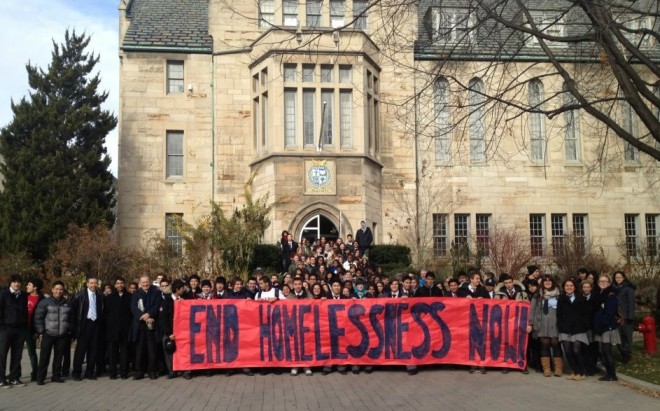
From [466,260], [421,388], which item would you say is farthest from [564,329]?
[466,260]

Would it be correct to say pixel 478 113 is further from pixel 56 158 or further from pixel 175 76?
pixel 56 158

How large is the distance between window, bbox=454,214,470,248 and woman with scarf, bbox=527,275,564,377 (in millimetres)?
17549

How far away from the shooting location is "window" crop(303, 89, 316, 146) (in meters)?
28.0

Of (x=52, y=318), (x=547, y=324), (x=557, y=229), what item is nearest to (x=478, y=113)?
(x=557, y=229)

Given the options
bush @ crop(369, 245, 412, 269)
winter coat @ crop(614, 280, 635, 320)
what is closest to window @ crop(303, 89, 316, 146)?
bush @ crop(369, 245, 412, 269)

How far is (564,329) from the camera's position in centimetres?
1291

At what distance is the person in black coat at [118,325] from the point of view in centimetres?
1337

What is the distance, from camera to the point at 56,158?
27.1m

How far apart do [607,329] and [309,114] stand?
1760 cm

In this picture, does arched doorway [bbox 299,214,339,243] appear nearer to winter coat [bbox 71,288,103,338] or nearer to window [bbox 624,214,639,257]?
window [bbox 624,214,639,257]

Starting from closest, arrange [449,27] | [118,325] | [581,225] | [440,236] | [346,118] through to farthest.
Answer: [118,325]
[449,27]
[346,118]
[440,236]
[581,225]

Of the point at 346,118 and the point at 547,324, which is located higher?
the point at 346,118

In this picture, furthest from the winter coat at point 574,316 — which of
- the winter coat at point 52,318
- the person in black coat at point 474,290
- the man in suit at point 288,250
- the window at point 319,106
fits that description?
the window at point 319,106

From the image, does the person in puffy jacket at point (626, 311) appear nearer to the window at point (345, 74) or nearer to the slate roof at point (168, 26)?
the window at point (345, 74)
